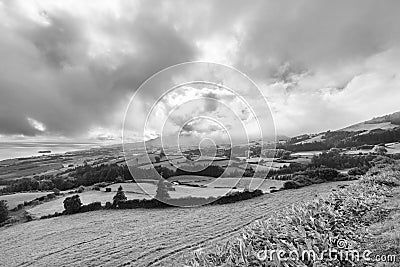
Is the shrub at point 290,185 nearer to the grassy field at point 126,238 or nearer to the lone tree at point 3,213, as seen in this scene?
the grassy field at point 126,238

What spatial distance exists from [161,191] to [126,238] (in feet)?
45.0

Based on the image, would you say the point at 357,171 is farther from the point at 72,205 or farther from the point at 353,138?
the point at 72,205

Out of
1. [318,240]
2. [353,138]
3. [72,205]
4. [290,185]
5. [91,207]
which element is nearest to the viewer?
[318,240]

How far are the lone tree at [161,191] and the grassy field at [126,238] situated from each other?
236cm

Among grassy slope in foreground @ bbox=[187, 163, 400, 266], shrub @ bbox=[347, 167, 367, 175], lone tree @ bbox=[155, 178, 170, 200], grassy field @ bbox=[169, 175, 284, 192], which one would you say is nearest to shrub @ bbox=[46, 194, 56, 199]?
lone tree @ bbox=[155, 178, 170, 200]

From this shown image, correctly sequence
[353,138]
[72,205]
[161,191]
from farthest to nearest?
[353,138], [72,205], [161,191]

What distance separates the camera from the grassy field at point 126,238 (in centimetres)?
1343

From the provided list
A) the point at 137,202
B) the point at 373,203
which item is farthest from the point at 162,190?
the point at 373,203

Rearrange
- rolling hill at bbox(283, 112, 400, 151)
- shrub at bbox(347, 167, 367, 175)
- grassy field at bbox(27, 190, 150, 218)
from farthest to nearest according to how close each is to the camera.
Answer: rolling hill at bbox(283, 112, 400, 151) → grassy field at bbox(27, 190, 150, 218) → shrub at bbox(347, 167, 367, 175)

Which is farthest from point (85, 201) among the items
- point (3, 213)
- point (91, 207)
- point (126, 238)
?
point (126, 238)

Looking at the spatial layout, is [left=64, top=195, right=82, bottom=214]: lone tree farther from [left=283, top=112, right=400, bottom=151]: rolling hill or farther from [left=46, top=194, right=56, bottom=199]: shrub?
[left=283, top=112, right=400, bottom=151]: rolling hill

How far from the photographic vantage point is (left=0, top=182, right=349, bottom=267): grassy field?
44.1ft

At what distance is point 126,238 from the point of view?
17141mm

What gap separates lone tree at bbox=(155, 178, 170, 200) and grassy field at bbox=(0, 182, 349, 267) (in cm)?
236
